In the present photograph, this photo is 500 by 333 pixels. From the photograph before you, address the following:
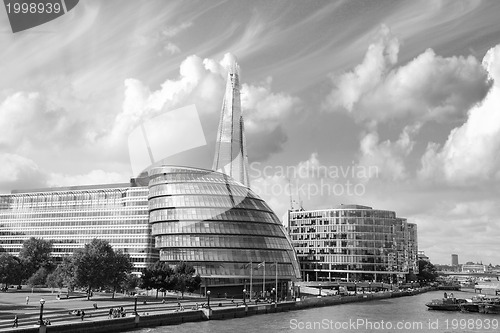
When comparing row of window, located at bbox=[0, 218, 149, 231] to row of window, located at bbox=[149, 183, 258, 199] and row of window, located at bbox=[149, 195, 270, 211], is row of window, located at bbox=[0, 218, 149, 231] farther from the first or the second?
row of window, located at bbox=[149, 183, 258, 199]

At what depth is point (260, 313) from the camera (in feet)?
365

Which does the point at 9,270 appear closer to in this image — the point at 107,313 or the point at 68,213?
the point at 68,213

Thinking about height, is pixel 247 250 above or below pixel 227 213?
below

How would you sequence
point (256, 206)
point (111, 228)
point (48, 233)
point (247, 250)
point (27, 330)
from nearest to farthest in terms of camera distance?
point (27, 330), point (247, 250), point (256, 206), point (111, 228), point (48, 233)

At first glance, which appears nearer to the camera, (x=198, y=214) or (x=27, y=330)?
(x=27, y=330)

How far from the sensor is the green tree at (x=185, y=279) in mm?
120250

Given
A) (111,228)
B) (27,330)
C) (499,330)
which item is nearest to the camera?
(27,330)

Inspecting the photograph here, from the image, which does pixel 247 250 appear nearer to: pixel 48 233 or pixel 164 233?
pixel 164 233

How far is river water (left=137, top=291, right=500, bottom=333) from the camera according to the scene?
8544cm

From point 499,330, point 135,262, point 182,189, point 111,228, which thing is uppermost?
point 182,189

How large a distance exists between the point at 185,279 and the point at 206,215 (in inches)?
1117

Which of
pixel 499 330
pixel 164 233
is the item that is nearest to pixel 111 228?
pixel 164 233

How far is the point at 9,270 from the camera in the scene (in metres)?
135

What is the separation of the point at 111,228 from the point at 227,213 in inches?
1634
